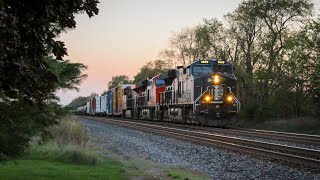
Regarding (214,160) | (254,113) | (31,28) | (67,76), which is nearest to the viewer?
(31,28)

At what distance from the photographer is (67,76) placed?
8516 millimetres

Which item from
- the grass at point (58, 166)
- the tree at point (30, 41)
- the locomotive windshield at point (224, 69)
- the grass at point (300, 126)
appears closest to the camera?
the tree at point (30, 41)

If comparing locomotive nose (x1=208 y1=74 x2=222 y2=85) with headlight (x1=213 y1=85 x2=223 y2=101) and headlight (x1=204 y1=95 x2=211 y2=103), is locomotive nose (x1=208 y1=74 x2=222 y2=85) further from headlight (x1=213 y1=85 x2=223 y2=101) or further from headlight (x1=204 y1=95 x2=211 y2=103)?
headlight (x1=204 y1=95 x2=211 y2=103)

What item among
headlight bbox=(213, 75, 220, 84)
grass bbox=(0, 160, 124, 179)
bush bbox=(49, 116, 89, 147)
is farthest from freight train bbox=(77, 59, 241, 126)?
grass bbox=(0, 160, 124, 179)

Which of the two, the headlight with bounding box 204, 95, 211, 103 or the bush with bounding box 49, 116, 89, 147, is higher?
the headlight with bounding box 204, 95, 211, 103

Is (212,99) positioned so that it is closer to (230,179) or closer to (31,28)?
(230,179)

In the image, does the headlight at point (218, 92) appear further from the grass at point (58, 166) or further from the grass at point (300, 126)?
the grass at point (58, 166)

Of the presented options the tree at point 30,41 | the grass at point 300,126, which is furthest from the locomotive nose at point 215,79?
the tree at point 30,41

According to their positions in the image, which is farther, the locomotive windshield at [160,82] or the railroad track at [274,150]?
the locomotive windshield at [160,82]

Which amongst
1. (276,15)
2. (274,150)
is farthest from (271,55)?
(274,150)

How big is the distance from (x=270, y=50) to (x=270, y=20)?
411 cm

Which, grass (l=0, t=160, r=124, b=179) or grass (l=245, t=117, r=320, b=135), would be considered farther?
grass (l=245, t=117, r=320, b=135)

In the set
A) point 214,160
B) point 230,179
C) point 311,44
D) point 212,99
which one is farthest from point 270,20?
point 230,179

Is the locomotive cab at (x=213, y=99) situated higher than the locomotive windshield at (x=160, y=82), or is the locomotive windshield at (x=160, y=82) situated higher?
the locomotive windshield at (x=160, y=82)
